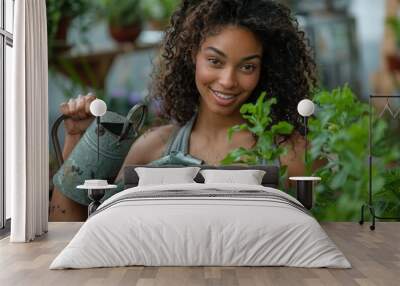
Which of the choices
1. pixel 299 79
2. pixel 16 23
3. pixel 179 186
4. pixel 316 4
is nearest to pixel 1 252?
pixel 179 186

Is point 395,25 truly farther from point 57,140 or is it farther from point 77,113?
point 57,140

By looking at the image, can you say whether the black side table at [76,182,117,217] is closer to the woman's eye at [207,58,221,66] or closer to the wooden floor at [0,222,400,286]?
the wooden floor at [0,222,400,286]

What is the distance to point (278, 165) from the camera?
5809 millimetres

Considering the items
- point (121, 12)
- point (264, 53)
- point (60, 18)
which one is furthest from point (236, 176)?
point (60, 18)

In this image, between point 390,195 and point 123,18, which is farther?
point 123,18

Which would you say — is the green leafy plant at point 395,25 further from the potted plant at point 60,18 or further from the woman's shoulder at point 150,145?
the potted plant at point 60,18

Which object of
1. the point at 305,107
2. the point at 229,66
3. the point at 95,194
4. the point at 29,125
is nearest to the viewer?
the point at 29,125

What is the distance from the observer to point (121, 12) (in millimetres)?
6078

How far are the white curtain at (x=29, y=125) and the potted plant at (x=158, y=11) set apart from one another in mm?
1099

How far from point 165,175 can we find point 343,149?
150 cm

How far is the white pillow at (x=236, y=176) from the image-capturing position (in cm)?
527

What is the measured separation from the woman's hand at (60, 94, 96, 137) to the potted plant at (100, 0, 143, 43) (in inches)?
23.5

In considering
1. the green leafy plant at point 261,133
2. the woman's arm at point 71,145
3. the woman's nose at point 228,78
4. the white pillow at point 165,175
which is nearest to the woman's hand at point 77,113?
the woman's arm at point 71,145

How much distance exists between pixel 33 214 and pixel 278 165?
204 centimetres
